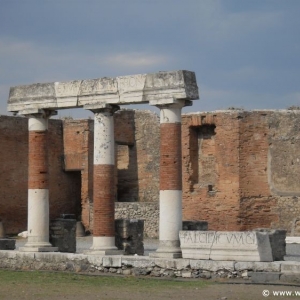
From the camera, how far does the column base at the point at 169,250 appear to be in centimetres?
1703

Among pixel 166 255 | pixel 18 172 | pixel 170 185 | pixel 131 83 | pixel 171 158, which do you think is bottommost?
pixel 166 255

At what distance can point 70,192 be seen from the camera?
33000mm

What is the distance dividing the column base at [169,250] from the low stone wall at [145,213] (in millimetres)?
12891

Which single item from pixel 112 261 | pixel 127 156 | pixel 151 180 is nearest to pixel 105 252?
pixel 112 261

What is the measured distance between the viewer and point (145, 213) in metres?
30.5

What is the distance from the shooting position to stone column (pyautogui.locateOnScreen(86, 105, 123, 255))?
18250mm

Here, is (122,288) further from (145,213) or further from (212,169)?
→ (145,213)

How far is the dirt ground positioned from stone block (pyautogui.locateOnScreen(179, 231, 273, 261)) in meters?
0.87

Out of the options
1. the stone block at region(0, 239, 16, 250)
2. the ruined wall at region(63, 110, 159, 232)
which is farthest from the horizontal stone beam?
the ruined wall at region(63, 110, 159, 232)

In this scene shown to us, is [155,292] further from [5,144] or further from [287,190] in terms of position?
[5,144]

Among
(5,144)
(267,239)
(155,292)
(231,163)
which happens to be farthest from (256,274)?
(5,144)

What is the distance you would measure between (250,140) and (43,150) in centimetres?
1120

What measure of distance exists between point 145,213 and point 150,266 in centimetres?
1345

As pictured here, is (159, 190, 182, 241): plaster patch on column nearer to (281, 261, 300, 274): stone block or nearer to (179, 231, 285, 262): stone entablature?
(179, 231, 285, 262): stone entablature
